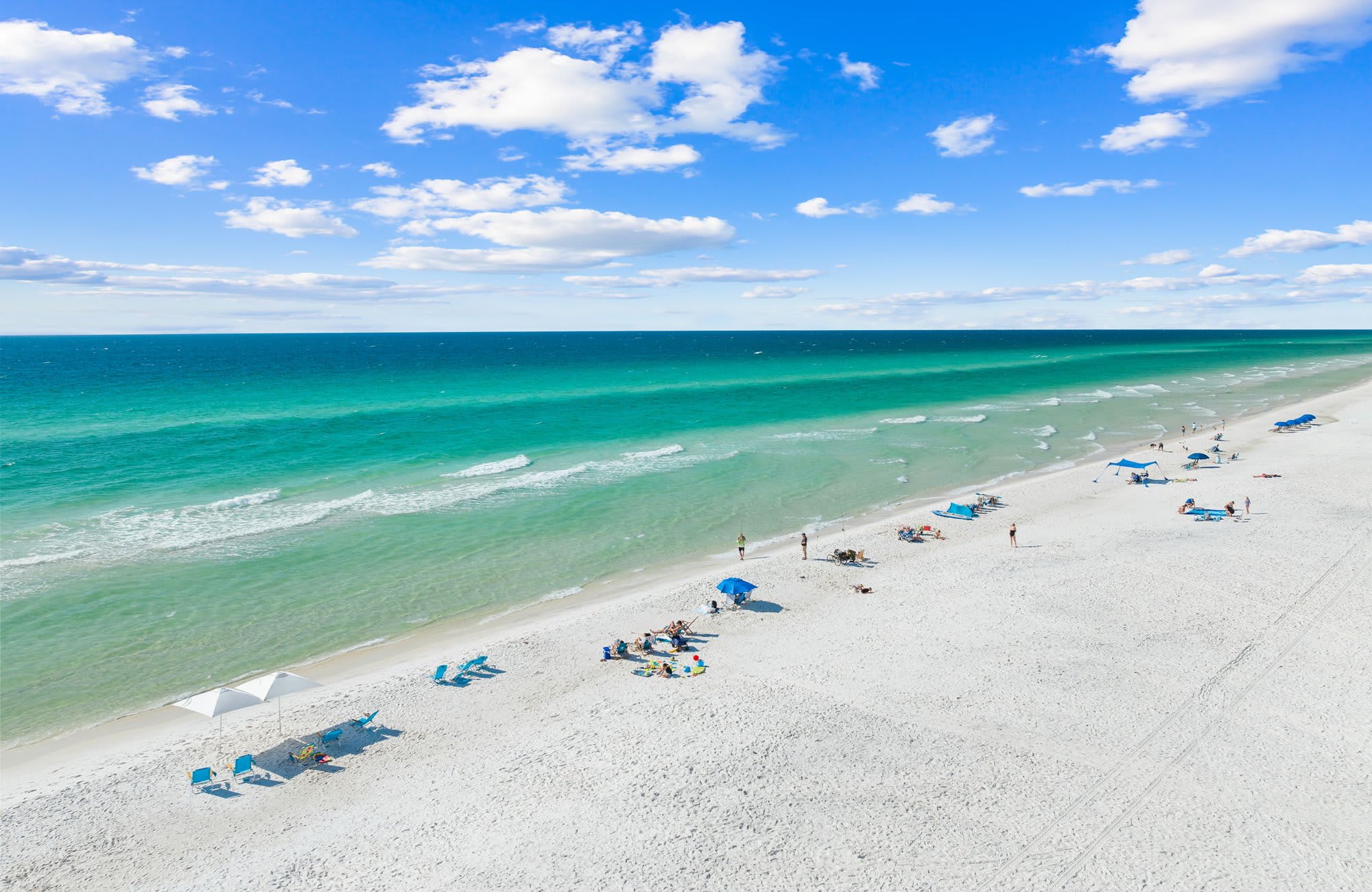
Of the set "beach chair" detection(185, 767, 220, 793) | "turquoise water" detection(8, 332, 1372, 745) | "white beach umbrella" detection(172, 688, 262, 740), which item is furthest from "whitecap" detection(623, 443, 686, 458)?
"beach chair" detection(185, 767, 220, 793)

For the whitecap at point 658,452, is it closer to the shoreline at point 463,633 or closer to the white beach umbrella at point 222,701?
the shoreline at point 463,633

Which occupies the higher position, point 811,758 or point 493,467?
point 493,467

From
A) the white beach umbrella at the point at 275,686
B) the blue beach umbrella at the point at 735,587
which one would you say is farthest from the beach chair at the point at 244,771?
the blue beach umbrella at the point at 735,587

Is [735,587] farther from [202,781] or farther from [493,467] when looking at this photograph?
[493,467]

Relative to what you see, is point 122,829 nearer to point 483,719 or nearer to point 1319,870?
point 483,719

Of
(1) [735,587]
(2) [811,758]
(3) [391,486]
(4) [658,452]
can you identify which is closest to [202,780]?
(2) [811,758]
